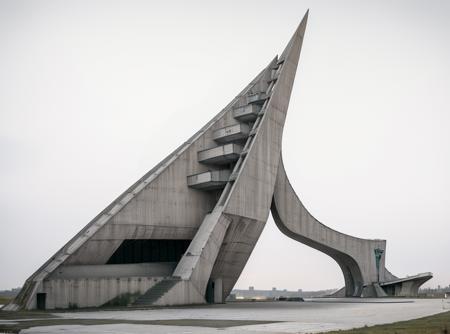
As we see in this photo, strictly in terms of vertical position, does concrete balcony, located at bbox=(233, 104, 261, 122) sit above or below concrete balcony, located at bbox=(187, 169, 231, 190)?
above

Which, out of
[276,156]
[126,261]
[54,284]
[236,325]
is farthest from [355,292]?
[236,325]

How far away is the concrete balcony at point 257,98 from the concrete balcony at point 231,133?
3.10 metres

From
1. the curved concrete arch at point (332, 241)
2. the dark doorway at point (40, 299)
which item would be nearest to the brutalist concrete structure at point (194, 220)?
the dark doorway at point (40, 299)

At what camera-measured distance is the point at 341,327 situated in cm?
1525

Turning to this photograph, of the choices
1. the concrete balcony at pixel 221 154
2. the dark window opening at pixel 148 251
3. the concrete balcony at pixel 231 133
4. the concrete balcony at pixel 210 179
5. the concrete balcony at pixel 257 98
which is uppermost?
the concrete balcony at pixel 257 98

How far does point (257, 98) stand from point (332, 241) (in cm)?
1612

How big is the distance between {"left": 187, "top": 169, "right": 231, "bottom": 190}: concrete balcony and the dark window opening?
4.20m

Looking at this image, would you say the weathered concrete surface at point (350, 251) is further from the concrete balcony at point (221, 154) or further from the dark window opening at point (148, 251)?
the dark window opening at point (148, 251)

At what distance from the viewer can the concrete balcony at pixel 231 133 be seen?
37.9 meters

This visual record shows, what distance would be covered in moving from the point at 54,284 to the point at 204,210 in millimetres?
12508

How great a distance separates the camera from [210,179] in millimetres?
36312

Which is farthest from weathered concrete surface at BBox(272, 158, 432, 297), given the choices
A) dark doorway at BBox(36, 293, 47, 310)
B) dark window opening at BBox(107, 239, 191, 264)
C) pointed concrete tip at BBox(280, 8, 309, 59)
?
dark doorway at BBox(36, 293, 47, 310)

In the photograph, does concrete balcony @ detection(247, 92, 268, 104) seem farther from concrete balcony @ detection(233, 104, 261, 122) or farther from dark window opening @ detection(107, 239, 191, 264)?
dark window opening @ detection(107, 239, 191, 264)

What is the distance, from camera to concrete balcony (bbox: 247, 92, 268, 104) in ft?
133
